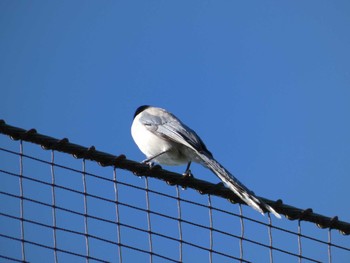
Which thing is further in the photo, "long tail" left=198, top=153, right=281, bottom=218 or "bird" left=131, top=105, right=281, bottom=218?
"bird" left=131, top=105, right=281, bottom=218

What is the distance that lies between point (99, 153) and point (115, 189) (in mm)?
320

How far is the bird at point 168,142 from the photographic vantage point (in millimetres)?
6641

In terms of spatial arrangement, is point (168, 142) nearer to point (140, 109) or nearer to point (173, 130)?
→ point (173, 130)

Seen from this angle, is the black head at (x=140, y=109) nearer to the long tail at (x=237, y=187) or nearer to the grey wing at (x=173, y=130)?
the grey wing at (x=173, y=130)

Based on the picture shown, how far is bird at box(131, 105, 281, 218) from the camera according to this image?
6.64 meters

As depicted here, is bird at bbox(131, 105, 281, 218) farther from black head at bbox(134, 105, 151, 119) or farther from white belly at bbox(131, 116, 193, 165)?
black head at bbox(134, 105, 151, 119)

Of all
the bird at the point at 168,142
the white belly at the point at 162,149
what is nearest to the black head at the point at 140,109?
the bird at the point at 168,142

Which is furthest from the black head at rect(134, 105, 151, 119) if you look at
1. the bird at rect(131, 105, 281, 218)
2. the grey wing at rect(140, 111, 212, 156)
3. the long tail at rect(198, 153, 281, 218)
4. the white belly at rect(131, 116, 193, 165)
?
the long tail at rect(198, 153, 281, 218)

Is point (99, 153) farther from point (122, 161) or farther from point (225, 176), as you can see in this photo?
point (225, 176)

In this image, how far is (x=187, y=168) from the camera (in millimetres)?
7402

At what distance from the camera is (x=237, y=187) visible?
5.34m

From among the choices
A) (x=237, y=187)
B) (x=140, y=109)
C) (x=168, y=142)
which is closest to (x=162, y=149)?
(x=168, y=142)

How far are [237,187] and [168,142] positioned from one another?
2140mm

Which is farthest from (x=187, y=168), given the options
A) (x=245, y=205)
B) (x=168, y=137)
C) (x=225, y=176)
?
(x=245, y=205)
